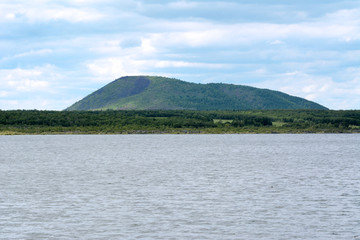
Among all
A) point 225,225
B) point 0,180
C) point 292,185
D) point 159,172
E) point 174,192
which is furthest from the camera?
point 159,172

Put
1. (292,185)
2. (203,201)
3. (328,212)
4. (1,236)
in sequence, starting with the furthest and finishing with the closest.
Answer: (292,185) → (203,201) → (328,212) → (1,236)

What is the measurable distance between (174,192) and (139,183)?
771cm

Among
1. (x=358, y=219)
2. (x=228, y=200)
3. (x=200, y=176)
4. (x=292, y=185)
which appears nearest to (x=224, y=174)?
(x=200, y=176)

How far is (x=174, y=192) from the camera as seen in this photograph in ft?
143

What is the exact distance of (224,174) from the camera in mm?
59125

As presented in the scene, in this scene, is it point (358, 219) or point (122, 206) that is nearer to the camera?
point (358, 219)

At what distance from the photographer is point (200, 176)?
57.1 metres

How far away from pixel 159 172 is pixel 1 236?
3619cm

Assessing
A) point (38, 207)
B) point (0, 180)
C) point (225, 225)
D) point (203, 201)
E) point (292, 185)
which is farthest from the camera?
point (0, 180)

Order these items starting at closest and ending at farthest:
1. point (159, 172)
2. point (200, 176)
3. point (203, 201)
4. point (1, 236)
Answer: point (1, 236)
point (203, 201)
point (200, 176)
point (159, 172)

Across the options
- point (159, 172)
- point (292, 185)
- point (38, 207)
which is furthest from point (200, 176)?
point (38, 207)

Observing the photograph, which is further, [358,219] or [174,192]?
[174,192]

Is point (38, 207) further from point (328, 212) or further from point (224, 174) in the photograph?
point (224, 174)

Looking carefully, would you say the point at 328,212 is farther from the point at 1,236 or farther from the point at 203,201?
the point at 1,236
